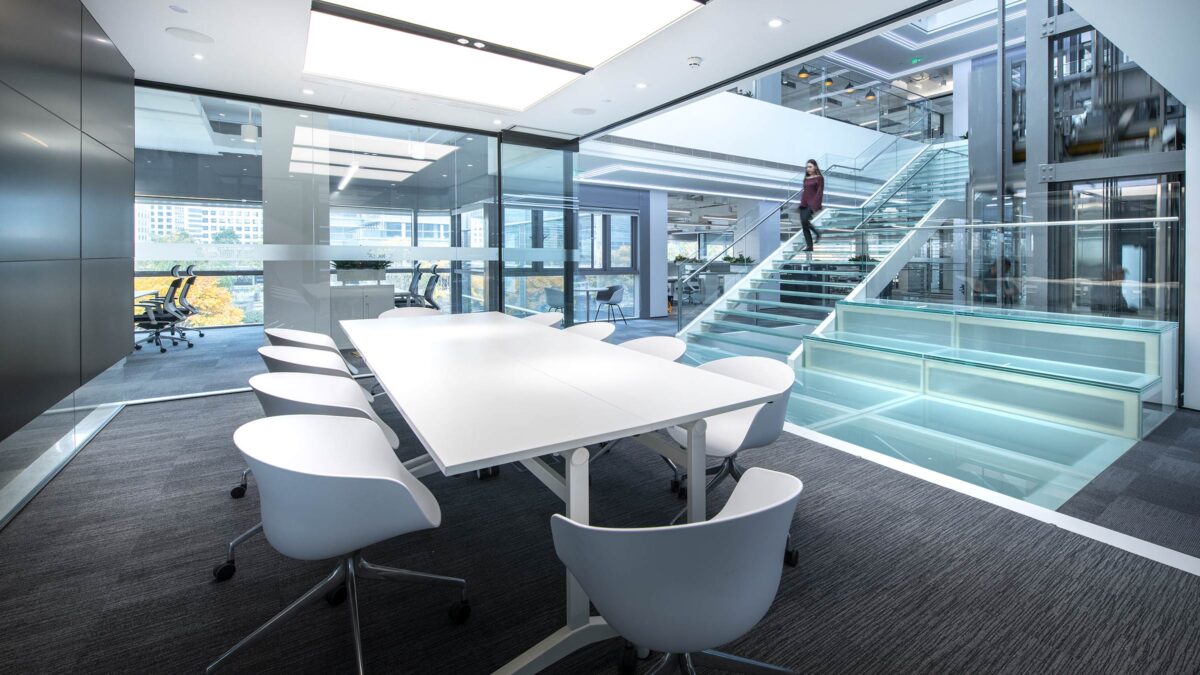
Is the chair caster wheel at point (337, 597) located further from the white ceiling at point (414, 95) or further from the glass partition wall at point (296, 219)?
the glass partition wall at point (296, 219)

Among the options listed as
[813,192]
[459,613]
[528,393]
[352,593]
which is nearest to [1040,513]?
[528,393]

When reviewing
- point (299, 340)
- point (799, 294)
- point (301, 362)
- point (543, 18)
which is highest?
point (543, 18)

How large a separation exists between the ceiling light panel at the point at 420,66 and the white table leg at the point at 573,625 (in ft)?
10.7

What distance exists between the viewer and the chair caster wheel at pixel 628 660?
5.66ft

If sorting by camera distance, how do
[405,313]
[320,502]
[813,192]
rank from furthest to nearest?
[813,192]
[405,313]
[320,502]

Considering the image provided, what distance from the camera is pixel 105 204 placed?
146 inches

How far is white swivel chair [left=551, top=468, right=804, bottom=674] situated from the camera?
1.16 m

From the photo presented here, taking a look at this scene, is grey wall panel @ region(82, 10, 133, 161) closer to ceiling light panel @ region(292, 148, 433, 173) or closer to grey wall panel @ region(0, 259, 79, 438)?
grey wall panel @ region(0, 259, 79, 438)

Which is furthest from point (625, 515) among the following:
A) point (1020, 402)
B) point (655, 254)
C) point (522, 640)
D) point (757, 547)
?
point (655, 254)

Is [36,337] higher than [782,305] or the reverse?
the reverse

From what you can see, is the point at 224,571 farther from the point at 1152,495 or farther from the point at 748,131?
the point at 748,131

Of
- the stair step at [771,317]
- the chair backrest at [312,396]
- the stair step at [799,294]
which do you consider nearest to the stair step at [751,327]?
the stair step at [771,317]

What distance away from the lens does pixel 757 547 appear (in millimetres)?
1221

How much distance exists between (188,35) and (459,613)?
4.16 metres
